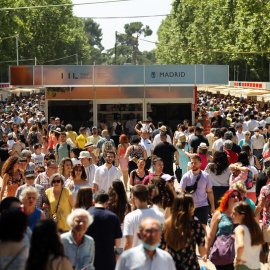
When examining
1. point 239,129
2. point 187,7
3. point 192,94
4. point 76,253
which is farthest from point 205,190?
point 187,7

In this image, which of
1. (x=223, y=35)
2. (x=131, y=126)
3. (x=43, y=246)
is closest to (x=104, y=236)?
(x=43, y=246)

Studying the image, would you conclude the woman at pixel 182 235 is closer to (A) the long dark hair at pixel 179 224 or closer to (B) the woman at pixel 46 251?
(A) the long dark hair at pixel 179 224

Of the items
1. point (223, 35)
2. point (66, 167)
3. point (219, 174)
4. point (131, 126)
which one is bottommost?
point (219, 174)

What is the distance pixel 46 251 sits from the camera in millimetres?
5266

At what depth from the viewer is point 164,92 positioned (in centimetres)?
2592

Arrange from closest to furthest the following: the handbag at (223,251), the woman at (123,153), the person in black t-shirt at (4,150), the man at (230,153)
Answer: the handbag at (223,251) < the man at (230,153) < the woman at (123,153) < the person in black t-shirt at (4,150)

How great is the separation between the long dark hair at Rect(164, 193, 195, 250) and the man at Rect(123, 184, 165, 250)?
0.55m

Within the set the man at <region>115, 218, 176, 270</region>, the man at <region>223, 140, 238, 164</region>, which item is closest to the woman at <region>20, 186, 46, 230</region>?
→ the man at <region>115, 218, 176, 270</region>

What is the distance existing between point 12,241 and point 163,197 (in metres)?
3.07

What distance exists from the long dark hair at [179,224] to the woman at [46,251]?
1.41 m

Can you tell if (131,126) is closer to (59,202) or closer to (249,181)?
(249,181)

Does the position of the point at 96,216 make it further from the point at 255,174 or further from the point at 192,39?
the point at 192,39

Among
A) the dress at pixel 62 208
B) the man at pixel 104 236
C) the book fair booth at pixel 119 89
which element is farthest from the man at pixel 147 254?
the book fair booth at pixel 119 89

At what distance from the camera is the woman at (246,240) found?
658 centimetres
